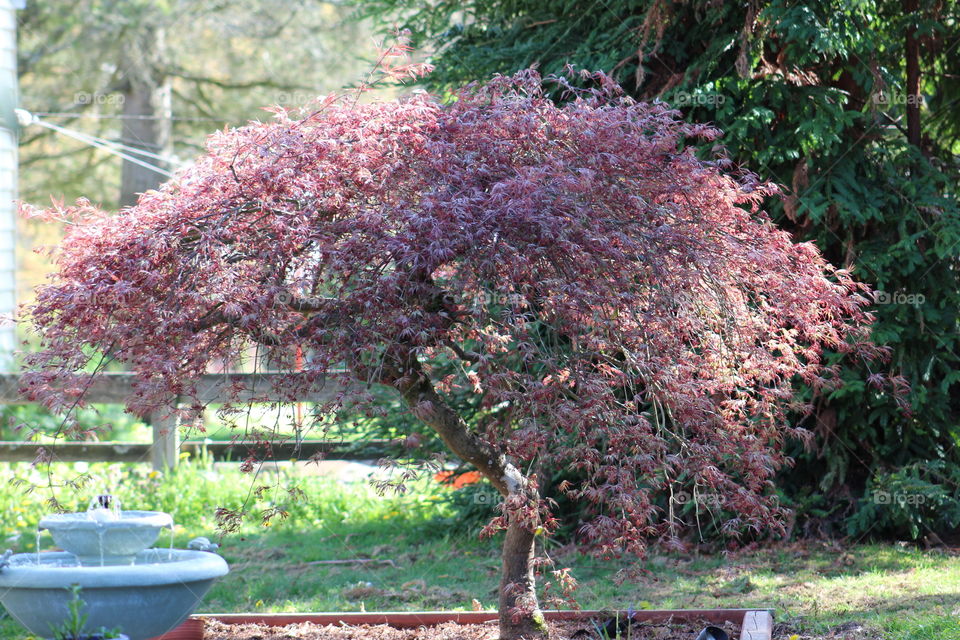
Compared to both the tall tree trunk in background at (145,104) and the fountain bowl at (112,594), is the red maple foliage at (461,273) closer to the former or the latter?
the fountain bowl at (112,594)

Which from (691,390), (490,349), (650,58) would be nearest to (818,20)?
(650,58)

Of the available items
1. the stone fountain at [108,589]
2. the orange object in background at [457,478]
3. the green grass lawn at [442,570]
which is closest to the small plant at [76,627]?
the stone fountain at [108,589]

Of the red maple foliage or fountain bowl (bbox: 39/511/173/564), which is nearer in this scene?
the red maple foliage

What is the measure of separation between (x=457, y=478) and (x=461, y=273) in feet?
14.2

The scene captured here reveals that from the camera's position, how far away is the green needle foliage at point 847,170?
5723 mm

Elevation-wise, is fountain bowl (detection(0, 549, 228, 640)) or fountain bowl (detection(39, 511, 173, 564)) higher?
fountain bowl (detection(39, 511, 173, 564))

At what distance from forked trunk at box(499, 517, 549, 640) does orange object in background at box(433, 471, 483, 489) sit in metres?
2.69

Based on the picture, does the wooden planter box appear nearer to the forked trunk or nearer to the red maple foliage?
the forked trunk

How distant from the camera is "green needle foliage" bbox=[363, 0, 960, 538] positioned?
5723 mm

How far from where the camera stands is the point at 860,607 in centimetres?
452

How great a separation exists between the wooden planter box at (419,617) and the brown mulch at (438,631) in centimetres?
4

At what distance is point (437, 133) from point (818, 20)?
3363 mm

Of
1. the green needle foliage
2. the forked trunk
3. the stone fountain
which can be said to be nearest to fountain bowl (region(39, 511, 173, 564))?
the stone fountain

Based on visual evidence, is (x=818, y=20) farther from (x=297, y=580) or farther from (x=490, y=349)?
(x=297, y=580)
